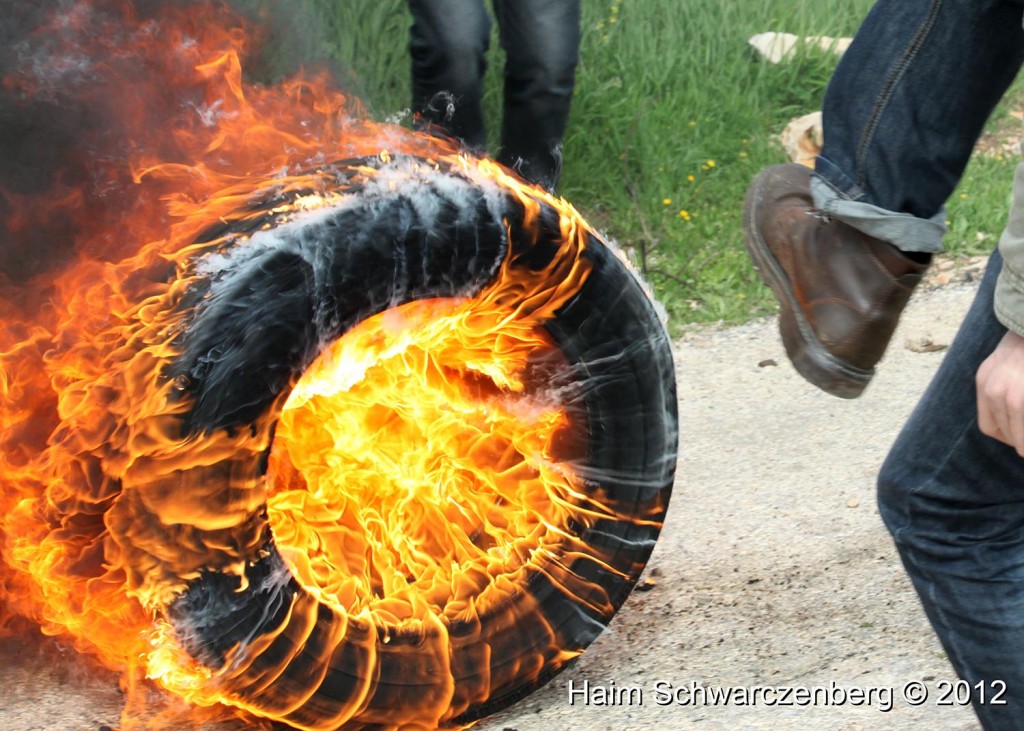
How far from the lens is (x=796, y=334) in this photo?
2.14 meters

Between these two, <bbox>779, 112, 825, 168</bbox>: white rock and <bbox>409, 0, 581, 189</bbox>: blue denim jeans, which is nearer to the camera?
<bbox>409, 0, 581, 189</bbox>: blue denim jeans

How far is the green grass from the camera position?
4.67m

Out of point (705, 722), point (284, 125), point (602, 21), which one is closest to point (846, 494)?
Answer: point (705, 722)

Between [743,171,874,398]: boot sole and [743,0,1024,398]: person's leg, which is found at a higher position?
[743,0,1024,398]: person's leg

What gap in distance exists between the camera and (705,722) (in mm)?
2406

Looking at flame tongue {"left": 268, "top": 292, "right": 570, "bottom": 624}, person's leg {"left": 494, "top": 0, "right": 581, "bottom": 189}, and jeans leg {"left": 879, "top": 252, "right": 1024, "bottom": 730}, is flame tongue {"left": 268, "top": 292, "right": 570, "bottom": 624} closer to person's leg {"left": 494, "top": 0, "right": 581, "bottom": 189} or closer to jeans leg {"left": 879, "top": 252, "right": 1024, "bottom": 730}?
jeans leg {"left": 879, "top": 252, "right": 1024, "bottom": 730}

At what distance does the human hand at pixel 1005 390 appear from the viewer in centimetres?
147

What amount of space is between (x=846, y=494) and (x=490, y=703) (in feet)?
4.36

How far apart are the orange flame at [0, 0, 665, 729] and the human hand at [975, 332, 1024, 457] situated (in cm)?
88

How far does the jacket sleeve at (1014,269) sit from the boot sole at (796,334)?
624 millimetres

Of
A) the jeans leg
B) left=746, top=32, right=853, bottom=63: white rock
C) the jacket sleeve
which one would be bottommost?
left=746, top=32, right=853, bottom=63: white rock

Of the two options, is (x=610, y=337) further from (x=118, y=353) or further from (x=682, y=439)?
(x=682, y=439)

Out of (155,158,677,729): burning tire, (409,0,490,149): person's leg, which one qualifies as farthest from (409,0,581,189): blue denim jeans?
(155,158,677,729): burning tire

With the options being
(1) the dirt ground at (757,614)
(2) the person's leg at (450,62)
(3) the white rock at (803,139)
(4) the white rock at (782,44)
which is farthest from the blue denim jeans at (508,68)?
(4) the white rock at (782,44)
